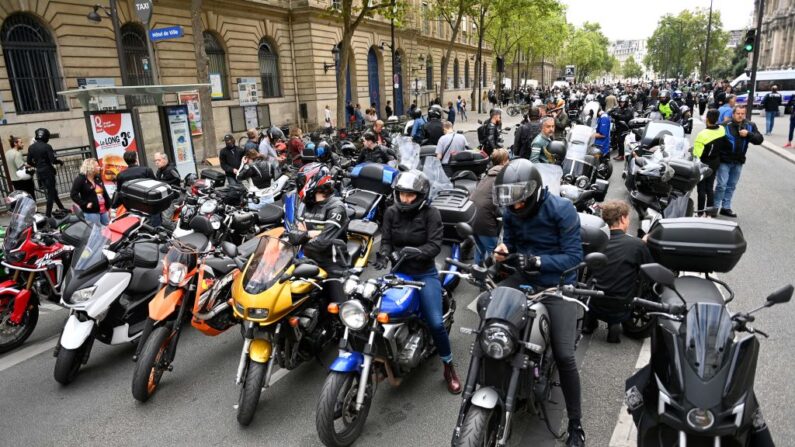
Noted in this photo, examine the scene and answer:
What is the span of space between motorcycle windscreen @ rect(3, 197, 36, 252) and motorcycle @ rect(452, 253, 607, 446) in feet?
16.0

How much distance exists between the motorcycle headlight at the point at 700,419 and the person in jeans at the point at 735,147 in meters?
7.64

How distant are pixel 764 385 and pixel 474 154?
634 centimetres

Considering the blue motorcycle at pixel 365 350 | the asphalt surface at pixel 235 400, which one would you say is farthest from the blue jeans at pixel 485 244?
the blue motorcycle at pixel 365 350

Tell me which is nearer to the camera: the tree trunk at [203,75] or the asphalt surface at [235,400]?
the asphalt surface at [235,400]

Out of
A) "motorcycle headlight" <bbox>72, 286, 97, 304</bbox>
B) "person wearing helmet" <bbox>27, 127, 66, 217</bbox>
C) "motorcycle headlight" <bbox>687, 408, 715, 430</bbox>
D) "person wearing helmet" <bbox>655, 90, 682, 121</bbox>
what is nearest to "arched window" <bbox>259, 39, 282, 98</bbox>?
"person wearing helmet" <bbox>27, 127, 66, 217</bbox>

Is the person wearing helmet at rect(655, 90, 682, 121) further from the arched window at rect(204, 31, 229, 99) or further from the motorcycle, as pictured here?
the arched window at rect(204, 31, 229, 99)

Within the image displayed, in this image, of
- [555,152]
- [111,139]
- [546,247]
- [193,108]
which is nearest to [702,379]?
[546,247]

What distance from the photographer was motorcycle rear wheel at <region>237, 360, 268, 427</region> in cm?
401

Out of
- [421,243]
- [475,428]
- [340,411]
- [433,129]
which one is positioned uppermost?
[433,129]

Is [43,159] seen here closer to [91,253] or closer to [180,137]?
[180,137]

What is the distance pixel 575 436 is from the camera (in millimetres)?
3570

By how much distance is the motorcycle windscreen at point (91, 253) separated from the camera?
4785 mm

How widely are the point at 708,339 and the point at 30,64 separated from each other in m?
20.0

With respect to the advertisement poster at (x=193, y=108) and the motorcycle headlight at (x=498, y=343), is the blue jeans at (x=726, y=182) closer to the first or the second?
the motorcycle headlight at (x=498, y=343)
